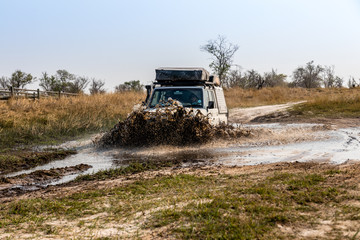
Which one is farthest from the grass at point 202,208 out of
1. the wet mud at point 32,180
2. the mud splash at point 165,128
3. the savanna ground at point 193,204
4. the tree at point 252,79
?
the tree at point 252,79

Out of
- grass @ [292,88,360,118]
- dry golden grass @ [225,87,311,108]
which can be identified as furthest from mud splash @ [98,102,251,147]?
dry golden grass @ [225,87,311,108]

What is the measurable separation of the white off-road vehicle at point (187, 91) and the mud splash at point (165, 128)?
0.36 metres

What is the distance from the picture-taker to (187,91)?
1273 cm

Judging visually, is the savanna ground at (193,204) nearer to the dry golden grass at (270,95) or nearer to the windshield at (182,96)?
the windshield at (182,96)

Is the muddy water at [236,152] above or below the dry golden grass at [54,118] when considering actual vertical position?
below

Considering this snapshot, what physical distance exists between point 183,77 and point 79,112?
8387mm

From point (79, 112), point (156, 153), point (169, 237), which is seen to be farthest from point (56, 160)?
point (79, 112)

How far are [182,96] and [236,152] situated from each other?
282 centimetres

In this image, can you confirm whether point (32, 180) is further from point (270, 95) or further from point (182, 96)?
point (270, 95)

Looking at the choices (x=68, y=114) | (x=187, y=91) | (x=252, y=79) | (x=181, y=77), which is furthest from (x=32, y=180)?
(x=252, y=79)

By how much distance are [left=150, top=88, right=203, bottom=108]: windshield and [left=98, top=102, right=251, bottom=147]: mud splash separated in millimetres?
771

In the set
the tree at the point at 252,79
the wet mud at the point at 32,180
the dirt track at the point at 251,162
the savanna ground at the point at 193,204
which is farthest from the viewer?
the tree at the point at 252,79

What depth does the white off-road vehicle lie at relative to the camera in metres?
12.4

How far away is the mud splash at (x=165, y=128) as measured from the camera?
456 inches
